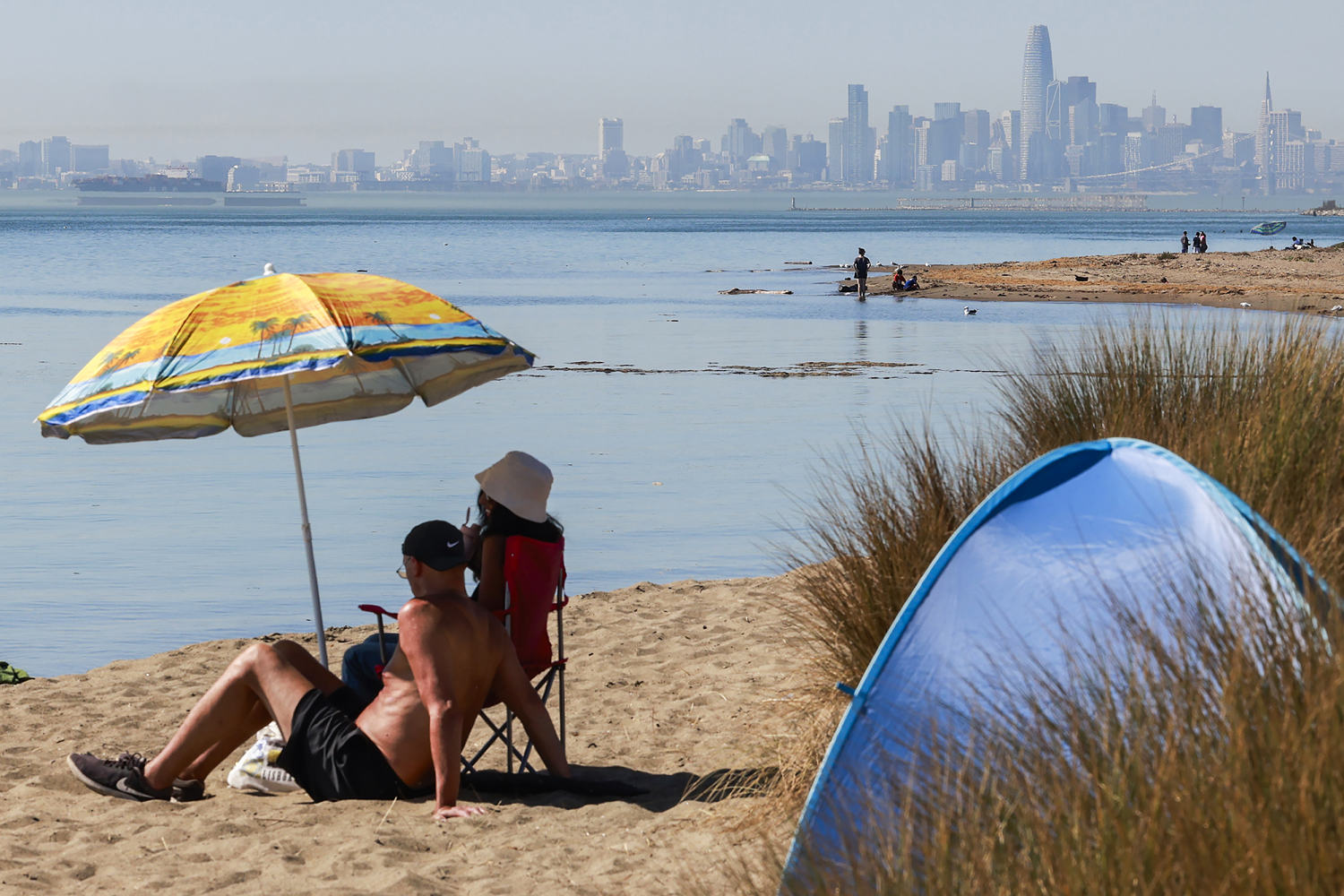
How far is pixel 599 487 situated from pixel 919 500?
7185 mm

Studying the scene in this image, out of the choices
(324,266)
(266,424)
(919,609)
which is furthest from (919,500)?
(324,266)

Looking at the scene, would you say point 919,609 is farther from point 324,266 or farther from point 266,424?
point 324,266

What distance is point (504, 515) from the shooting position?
5188mm

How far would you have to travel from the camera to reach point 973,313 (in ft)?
105

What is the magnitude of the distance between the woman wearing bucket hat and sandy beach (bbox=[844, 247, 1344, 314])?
2692cm

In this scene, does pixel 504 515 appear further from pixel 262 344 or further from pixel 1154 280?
pixel 1154 280

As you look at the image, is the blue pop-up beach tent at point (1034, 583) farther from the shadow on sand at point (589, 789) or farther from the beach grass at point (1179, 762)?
the shadow on sand at point (589, 789)

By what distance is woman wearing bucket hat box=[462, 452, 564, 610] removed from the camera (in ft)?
16.6

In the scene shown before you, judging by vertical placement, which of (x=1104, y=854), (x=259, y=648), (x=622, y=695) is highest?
(x=1104, y=854)

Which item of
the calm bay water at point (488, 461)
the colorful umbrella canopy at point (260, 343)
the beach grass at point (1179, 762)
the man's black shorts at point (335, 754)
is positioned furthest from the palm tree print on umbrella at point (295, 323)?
the calm bay water at point (488, 461)

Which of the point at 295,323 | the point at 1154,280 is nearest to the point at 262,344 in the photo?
the point at 295,323

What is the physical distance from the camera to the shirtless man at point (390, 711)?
189 inches

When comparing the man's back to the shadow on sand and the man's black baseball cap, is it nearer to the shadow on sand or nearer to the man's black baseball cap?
the man's black baseball cap

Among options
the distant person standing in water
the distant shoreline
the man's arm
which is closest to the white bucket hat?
the man's arm
